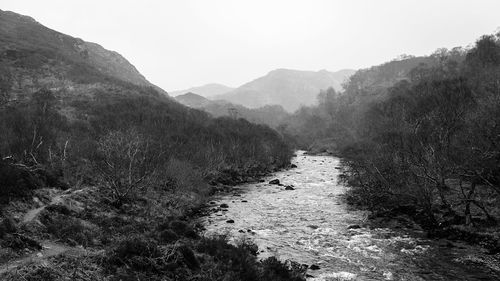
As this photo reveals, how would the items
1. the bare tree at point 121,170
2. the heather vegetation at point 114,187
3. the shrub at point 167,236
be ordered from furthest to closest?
1. the bare tree at point 121,170
2. the shrub at point 167,236
3. the heather vegetation at point 114,187

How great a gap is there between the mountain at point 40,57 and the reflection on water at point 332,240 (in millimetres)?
49357

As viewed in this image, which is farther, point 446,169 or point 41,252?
Answer: point 446,169

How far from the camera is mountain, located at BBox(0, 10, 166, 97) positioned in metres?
64.4

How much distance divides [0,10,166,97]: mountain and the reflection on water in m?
49.4

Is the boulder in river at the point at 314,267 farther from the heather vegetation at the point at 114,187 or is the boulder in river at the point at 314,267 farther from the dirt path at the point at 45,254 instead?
the dirt path at the point at 45,254

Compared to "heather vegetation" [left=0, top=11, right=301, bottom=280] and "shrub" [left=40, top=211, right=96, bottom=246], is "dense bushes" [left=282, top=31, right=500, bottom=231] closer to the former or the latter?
"heather vegetation" [left=0, top=11, right=301, bottom=280]

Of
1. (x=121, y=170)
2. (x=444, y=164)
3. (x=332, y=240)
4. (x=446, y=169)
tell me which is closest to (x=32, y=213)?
(x=121, y=170)

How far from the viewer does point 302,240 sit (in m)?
19.9

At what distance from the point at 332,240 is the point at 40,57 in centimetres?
7651

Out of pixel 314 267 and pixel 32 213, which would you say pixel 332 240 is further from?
pixel 32 213

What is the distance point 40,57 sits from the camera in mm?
72625

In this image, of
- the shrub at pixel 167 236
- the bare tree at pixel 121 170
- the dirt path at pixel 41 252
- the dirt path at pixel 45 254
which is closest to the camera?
the dirt path at pixel 45 254

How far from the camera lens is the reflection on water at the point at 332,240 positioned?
1499 cm

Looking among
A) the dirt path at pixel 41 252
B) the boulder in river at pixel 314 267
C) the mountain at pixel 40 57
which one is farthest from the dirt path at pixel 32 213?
the mountain at pixel 40 57
